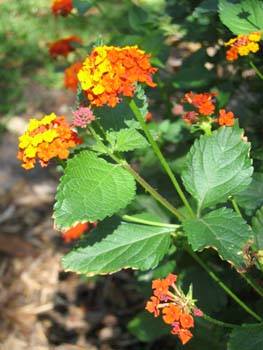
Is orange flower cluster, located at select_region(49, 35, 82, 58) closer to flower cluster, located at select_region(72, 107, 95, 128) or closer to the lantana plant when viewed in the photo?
the lantana plant

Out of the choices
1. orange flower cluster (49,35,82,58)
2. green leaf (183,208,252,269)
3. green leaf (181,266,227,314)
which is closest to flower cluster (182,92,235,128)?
green leaf (183,208,252,269)

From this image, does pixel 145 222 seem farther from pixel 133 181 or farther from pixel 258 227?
pixel 258 227

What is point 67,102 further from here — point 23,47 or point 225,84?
point 225,84

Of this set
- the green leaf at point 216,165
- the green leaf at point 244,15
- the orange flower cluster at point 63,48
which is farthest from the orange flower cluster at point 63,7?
the green leaf at point 216,165

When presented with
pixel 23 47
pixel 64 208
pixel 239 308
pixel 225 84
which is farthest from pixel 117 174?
pixel 23 47

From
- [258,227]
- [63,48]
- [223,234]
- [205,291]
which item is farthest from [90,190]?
[63,48]

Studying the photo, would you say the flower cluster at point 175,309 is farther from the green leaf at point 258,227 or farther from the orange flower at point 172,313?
the green leaf at point 258,227

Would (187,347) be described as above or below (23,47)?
above
